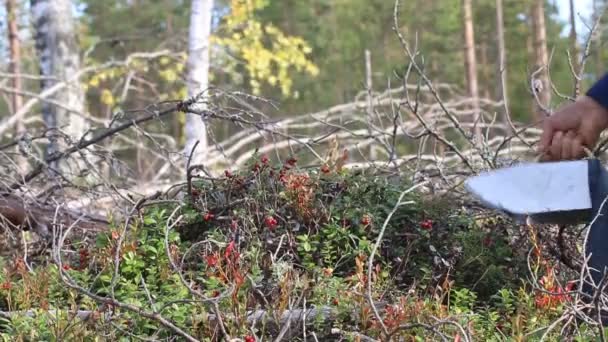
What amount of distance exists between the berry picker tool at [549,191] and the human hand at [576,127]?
0.20ft

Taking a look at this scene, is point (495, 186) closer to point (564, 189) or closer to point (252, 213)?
point (564, 189)

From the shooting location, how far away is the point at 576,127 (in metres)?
2.35

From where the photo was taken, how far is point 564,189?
243cm

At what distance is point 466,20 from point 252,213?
1493 cm

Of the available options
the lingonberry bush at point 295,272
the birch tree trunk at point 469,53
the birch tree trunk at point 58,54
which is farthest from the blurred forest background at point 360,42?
the lingonberry bush at point 295,272

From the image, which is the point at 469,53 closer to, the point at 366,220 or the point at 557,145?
the point at 366,220

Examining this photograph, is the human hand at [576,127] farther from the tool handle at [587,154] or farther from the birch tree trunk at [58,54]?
the birch tree trunk at [58,54]

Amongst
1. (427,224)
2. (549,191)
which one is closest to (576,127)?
(549,191)

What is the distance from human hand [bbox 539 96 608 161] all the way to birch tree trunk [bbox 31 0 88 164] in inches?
219

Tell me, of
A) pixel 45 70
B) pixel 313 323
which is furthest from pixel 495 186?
pixel 45 70

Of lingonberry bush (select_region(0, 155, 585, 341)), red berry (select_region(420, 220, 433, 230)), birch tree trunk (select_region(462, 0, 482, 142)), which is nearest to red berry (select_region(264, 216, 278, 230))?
lingonberry bush (select_region(0, 155, 585, 341))

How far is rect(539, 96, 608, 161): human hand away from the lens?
2.32 m

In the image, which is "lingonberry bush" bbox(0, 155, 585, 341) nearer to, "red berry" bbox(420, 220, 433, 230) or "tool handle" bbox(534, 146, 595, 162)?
"red berry" bbox(420, 220, 433, 230)

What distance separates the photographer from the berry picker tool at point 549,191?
2393 mm
